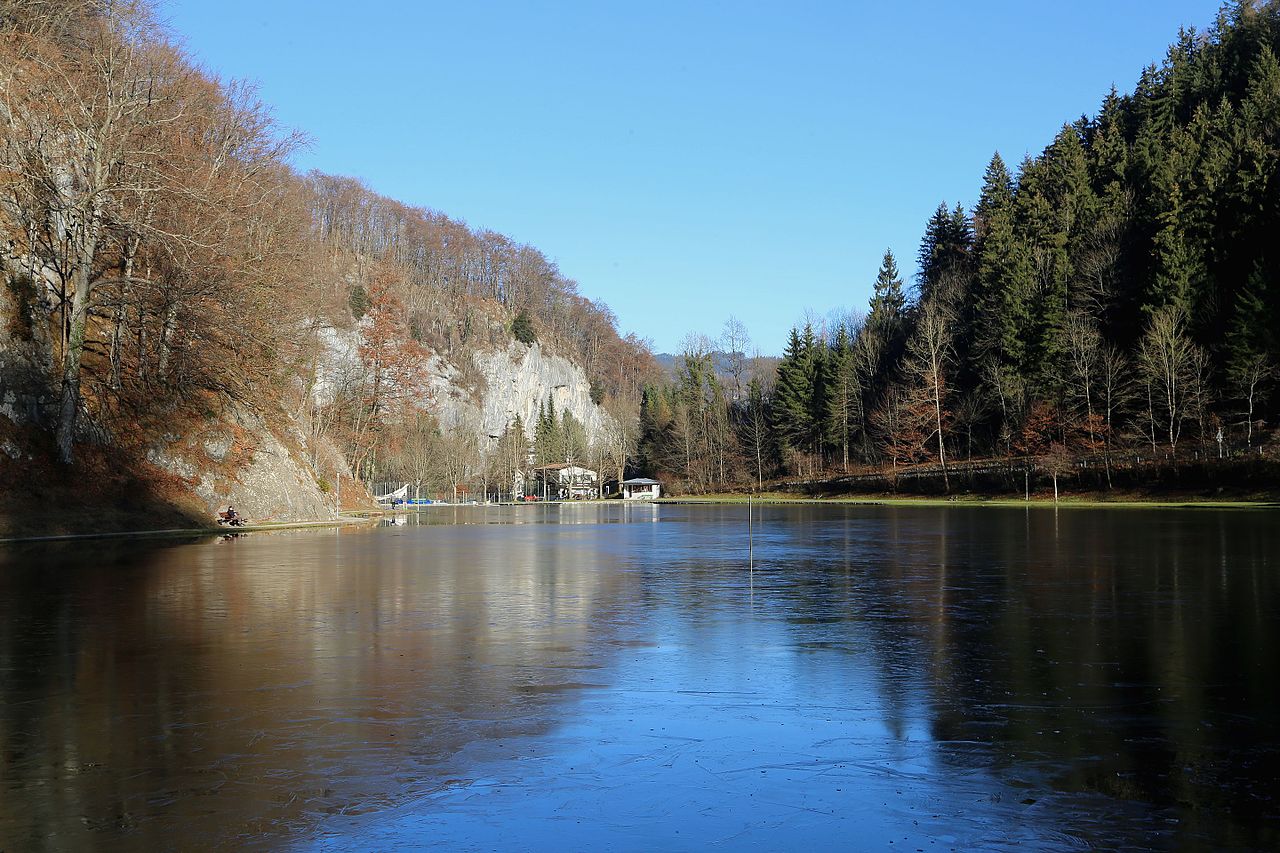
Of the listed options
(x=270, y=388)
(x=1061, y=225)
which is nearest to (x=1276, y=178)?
(x=1061, y=225)

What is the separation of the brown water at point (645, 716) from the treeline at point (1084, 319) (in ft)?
174

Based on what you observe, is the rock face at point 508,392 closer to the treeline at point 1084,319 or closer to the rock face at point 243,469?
the treeline at point 1084,319

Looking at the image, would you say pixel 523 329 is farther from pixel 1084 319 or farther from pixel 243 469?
pixel 243 469

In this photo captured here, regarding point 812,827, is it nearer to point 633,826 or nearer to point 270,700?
point 633,826

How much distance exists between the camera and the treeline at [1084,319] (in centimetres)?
6731

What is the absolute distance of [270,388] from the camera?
48062 millimetres

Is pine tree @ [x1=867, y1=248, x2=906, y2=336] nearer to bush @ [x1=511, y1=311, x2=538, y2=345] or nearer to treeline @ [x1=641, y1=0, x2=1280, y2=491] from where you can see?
treeline @ [x1=641, y1=0, x2=1280, y2=491]

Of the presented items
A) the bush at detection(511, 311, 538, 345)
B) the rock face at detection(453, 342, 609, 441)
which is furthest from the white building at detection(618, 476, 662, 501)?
the bush at detection(511, 311, 538, 345)

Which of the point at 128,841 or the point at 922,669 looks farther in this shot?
the point at 922,669

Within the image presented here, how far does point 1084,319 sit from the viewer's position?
7831 centimetres

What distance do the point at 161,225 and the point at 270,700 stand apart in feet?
118

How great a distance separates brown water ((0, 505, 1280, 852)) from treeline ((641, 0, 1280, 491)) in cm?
5300

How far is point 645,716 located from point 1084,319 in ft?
262

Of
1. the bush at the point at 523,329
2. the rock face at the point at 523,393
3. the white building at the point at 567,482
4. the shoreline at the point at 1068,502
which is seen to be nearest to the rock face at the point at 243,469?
the shoreline at the point at 1068,502
